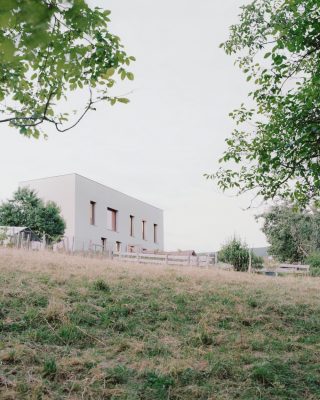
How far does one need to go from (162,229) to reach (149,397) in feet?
128

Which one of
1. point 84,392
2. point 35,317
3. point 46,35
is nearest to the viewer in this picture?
point 46,35

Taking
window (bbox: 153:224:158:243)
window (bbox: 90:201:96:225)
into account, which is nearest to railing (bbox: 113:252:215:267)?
window (bbox: 90:201:96:225)

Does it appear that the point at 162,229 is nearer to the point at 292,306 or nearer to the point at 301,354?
the point at 292,306

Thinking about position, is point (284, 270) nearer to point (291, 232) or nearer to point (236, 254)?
point (236, 254)

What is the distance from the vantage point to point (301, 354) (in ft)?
20.8

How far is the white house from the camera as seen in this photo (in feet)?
105

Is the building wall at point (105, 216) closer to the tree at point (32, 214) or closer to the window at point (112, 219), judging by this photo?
the window at point (112, 219)

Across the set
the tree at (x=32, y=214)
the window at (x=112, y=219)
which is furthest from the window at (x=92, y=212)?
the tree at (x=32, y=214)

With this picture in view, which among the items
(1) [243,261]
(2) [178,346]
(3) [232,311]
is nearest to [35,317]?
(2) [178,346]

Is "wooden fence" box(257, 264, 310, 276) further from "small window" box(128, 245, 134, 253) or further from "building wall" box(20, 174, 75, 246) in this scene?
"building wall" box(20, 174, 75, 246)

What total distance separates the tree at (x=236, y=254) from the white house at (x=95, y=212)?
9.09m

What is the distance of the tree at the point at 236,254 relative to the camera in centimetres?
2533

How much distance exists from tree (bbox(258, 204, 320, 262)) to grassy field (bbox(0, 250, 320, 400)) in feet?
87.4

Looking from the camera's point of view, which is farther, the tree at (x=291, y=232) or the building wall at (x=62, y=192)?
the tree at (x=291, y=232)
